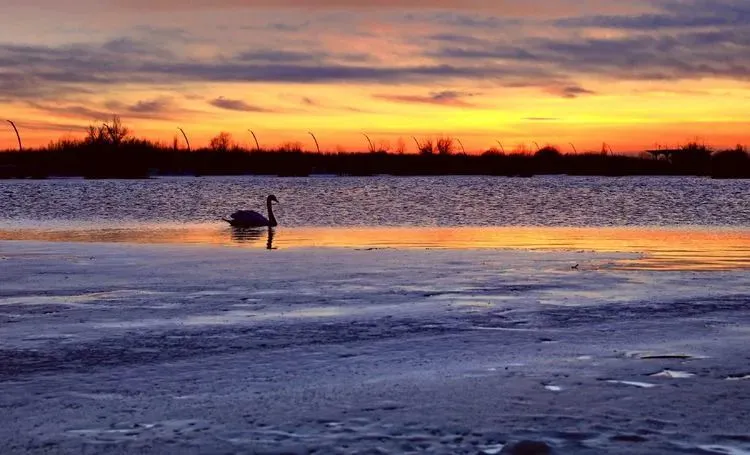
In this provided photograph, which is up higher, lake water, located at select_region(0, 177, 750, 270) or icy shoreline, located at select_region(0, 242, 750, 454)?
icy shoreline, located at select_region(0, 242, 750, 454)

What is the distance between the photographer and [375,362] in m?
7.40

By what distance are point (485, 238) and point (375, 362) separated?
51.0ft

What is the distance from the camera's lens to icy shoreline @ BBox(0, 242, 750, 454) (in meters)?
5.34

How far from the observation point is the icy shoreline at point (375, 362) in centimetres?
534

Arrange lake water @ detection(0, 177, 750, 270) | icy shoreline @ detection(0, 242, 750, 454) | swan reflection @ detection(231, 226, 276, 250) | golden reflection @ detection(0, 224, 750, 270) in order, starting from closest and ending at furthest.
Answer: icy shoreline @ detection(0, 242, 750, 454)
golden reflection @ detection(0, 224, 750, 270)
lake water @ detection(0, 177, 750, 270)
swan reflection @ detection(231, 226, 276, 250)

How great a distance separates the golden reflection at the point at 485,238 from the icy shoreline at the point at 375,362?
12.0ft

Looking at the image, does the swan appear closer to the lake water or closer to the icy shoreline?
the lake water

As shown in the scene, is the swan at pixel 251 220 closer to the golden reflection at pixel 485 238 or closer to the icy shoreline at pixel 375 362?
the golden reflection at pixel 485 238

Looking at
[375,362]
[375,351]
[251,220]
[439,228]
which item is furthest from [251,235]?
[375,362]

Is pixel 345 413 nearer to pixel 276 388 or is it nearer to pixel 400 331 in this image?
pixel 276 388

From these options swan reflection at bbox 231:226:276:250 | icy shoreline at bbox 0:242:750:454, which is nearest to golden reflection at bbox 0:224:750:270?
swan reflection at bbox 231:226:276:250

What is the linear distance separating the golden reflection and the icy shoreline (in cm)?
367

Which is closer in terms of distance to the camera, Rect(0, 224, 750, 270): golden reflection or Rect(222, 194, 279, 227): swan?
Rect(0, 224, 750, 270): golden reflection

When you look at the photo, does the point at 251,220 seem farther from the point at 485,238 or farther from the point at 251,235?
the point at 485,238
